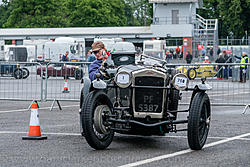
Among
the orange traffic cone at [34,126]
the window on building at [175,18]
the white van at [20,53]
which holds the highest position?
the window on building at [175,18]

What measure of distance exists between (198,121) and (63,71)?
349 inches

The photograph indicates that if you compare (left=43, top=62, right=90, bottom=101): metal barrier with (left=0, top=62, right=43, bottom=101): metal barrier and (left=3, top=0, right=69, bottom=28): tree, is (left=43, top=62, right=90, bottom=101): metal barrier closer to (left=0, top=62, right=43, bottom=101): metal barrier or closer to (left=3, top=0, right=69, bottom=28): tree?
(left=0, top=62, right=43, bottom=101): metal barrier

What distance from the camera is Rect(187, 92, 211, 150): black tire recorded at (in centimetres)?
786

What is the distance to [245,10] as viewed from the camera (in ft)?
240

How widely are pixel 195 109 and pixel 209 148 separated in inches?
27.2

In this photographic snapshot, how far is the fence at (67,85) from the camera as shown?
15.8 m

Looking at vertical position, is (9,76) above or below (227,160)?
above

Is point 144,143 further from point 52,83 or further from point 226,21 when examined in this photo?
point 226,21

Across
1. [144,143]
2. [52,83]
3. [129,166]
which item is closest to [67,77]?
[52,83]

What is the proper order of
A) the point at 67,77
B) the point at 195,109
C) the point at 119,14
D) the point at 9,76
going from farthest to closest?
the point at 119,14, the point at 9,76, the point at 67,77, the point at 195,109

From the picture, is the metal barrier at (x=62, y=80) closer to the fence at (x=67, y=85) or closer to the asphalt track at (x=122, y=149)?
the fence at (x=67, y=85)

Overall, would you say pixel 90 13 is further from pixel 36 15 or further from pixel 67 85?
pixel 67 85

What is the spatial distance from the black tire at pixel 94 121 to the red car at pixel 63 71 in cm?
768

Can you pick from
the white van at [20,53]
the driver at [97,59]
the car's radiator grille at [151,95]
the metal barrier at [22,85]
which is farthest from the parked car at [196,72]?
the white van at [20,53]
